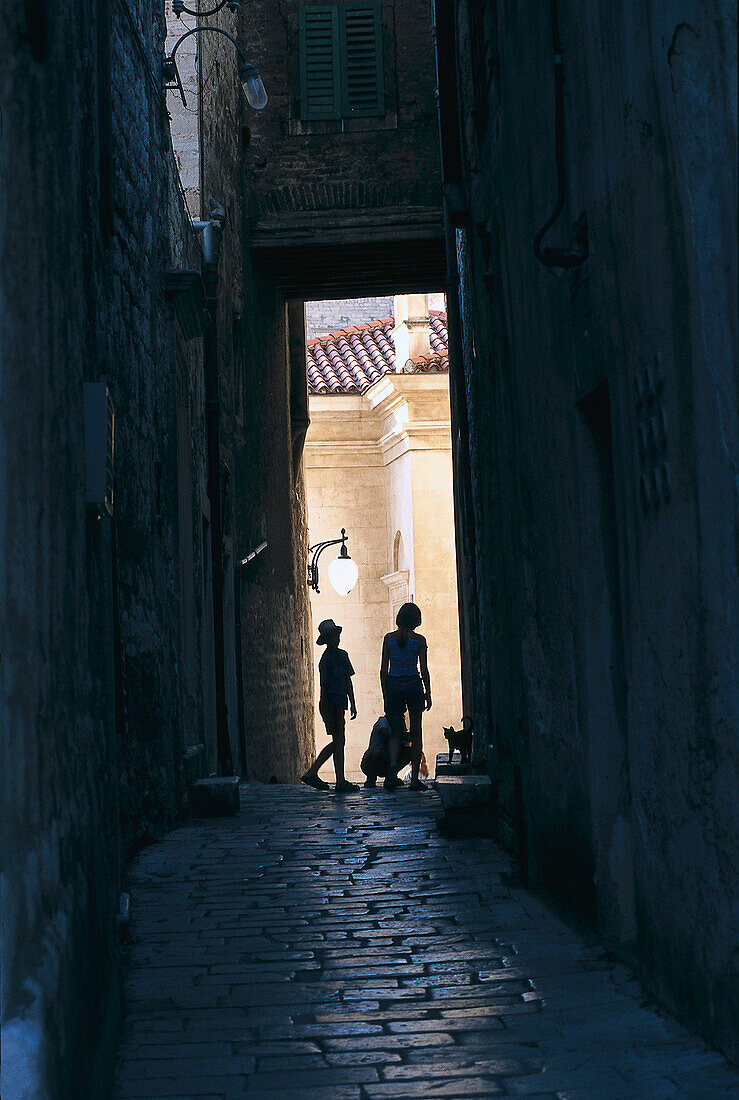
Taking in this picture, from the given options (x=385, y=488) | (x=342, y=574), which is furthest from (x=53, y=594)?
(x=385, y=488)

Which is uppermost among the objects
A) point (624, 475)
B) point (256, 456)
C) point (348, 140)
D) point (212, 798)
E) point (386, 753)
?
point (348, 140)

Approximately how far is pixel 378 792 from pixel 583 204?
6700 millimetres

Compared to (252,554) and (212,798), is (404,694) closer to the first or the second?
(212,798)

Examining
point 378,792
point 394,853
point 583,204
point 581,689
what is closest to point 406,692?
point 378,792

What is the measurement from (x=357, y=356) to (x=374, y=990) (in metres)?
24.2

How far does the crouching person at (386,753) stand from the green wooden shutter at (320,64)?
7.35m

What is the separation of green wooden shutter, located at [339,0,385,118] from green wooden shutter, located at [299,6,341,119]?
0.08 metres

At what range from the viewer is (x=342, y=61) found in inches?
600

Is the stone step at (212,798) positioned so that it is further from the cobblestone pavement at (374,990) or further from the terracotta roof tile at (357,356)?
the terracotta roof tile at (357,356)

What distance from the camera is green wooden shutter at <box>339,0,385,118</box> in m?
15.1

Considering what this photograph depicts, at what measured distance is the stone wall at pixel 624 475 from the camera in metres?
3.58

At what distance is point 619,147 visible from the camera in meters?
4.53

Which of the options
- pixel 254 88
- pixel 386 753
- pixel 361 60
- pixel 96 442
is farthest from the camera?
pixel 361 60

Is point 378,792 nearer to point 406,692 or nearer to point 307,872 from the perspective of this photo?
point 406,692
